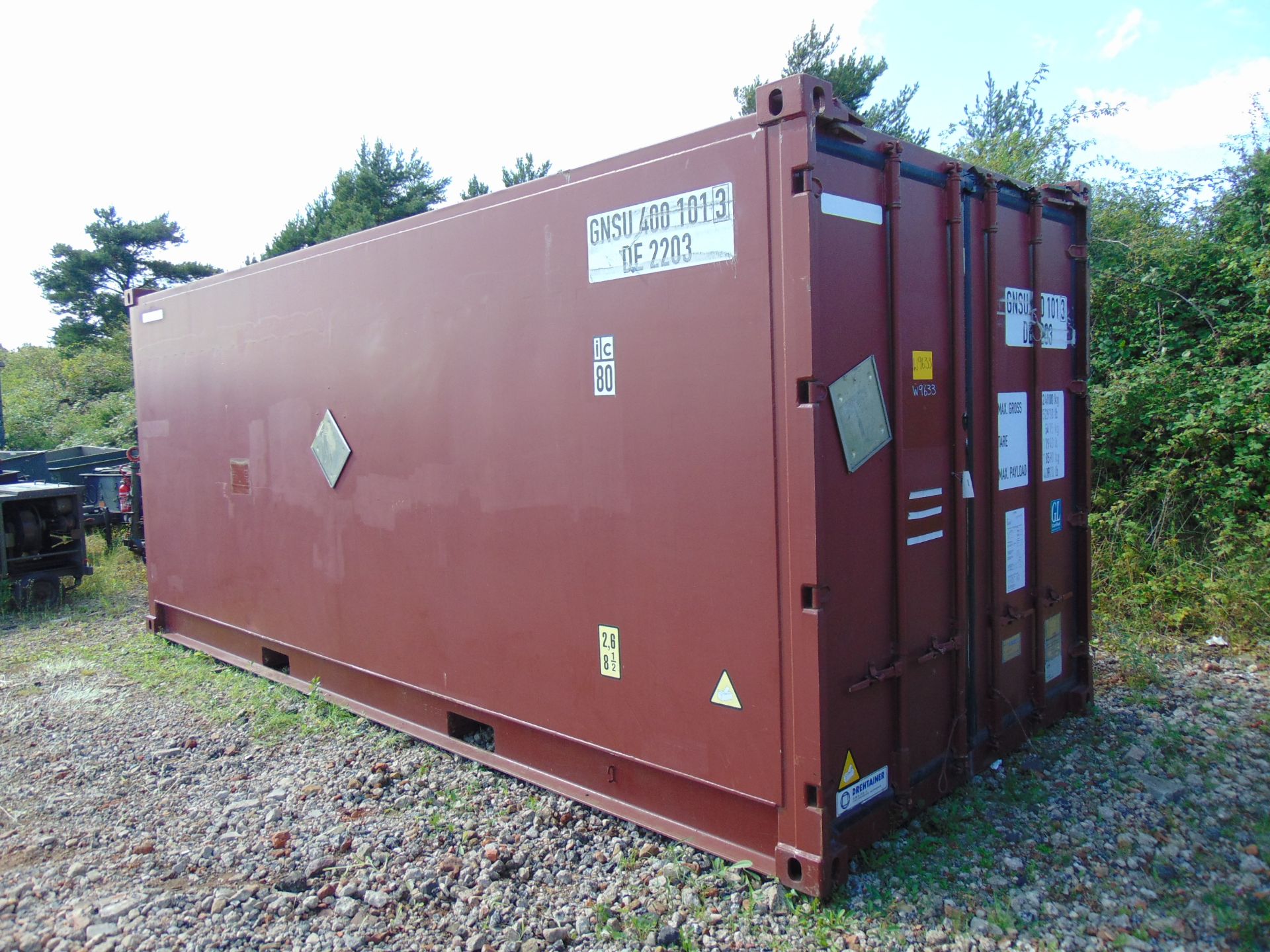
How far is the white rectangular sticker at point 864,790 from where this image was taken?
129 inches

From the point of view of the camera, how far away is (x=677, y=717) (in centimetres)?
358

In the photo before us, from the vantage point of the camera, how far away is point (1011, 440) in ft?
13.8

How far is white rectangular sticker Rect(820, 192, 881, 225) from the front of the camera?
125 inches

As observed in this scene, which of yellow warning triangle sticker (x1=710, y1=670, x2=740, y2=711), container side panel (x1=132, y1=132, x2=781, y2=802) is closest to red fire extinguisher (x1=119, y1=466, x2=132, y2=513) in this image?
container side panel (x1=132, y1=132, x2=781, y2=802)

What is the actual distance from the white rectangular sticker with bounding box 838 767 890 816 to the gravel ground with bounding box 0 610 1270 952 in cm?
24

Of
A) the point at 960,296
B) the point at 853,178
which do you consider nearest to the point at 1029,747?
the point at 960,296

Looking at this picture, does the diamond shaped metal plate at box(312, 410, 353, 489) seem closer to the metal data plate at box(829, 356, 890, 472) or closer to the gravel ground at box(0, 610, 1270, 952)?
the gravel ground at box(0, 610, 1270, 952)

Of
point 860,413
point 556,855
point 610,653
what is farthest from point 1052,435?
point 556,855

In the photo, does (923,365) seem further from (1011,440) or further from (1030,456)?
(1030,456)

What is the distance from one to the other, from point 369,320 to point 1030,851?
13.0 ft

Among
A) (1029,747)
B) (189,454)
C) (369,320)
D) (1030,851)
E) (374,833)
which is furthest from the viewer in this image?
(189,454)

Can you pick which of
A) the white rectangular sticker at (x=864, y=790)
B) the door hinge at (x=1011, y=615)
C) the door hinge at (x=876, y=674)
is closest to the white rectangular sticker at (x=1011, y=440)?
the door hinge at (x=1011, y=615)

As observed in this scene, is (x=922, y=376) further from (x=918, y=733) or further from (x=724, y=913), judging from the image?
(x=724, y=913)

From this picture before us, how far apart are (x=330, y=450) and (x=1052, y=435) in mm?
3880
